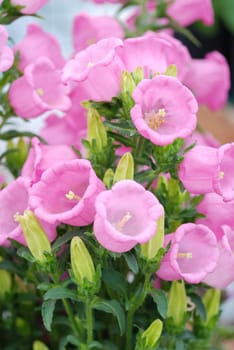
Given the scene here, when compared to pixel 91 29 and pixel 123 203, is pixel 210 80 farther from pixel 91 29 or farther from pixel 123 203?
pixel 123 203

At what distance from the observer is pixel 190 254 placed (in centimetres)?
47

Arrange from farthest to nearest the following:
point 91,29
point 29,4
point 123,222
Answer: point 91,29 → point 29,4 → point 123,222

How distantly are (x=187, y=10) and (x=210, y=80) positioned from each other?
10cm

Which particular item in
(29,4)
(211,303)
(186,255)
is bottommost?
(211,303)

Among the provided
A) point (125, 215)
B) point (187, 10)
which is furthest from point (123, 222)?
point (187, 10)

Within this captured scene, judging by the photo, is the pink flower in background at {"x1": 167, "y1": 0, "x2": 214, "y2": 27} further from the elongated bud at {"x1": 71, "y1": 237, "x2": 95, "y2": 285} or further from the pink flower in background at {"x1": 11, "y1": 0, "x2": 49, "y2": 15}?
the elongated bud at {"x1": 71, "y1": 237, "x2": 95, "y2": 285}

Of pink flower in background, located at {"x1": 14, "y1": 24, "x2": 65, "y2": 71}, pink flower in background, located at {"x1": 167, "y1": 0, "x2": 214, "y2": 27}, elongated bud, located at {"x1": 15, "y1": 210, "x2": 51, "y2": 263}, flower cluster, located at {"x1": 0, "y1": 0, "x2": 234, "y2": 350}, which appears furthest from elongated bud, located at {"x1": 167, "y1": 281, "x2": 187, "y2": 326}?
pink flower in background, located at {"x1": 167, "y1": 0, "x2": 214, "y2": 27}

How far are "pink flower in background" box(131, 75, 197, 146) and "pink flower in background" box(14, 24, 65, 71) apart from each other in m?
0.18

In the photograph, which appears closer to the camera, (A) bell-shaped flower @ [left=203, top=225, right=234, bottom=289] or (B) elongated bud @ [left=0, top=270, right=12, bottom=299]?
(A) bell-shaped flower @ [left=203, top=225, right=234, bottom=289]

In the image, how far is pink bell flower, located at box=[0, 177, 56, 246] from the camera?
481 mm

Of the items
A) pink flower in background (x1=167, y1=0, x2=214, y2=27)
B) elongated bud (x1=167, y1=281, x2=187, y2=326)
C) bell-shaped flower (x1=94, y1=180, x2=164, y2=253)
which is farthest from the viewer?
pink flower in background (x1=167, y1=0, x2=214, y2=27)

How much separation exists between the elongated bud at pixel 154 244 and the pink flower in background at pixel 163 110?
0.18 ft

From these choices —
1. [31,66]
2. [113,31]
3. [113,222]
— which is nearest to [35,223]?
[113,222]

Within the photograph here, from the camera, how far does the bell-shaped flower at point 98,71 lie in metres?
0.48
